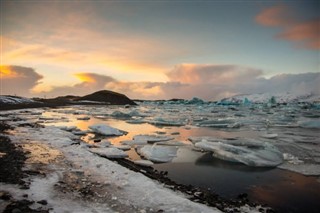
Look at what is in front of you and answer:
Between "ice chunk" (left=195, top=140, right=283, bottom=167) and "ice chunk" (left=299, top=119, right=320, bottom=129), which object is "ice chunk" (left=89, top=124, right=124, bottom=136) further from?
"ice chunk" (left=299, top=119, right=320, bottom=129)

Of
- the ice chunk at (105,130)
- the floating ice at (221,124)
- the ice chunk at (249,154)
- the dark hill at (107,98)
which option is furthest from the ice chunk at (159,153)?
the dark hill at (107,98)

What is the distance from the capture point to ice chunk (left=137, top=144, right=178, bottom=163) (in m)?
10.8

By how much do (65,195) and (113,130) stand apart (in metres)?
11.7

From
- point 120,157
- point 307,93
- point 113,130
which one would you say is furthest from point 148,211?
point 307,93

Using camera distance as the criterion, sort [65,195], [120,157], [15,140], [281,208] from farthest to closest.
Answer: [15,140] → [120,157] → [281,208] → [65,195]

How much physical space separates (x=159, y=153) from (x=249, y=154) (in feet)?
12.0

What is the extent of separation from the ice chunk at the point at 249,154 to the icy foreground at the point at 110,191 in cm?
471

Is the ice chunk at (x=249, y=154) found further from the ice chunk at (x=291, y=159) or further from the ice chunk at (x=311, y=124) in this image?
the ice chunk at (x=311, y=124)

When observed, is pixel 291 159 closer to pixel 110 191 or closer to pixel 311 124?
pixel 110 191

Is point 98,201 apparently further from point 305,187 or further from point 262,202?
point 305,187

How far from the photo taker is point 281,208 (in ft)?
21.5

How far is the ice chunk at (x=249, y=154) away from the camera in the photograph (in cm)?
1063

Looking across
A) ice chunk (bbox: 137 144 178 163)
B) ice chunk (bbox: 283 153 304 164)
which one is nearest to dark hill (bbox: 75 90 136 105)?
ice chunk (bbox: 137 144 178 163)

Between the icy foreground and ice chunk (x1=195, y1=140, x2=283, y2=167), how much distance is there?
4.71m
